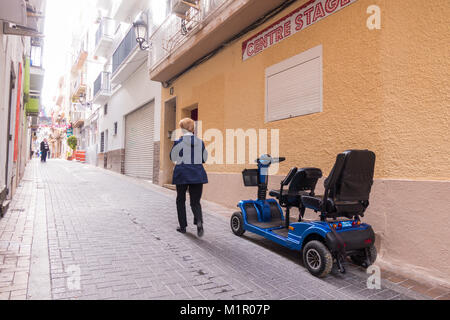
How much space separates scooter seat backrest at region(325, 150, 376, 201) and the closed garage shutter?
10727 millimetres

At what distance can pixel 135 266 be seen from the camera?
3152mm

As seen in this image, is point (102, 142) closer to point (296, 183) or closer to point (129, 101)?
point (129, 101)

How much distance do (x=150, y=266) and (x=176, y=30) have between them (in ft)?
25.8

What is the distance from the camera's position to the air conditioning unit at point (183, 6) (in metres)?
7.45

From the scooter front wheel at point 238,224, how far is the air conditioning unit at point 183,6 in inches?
229

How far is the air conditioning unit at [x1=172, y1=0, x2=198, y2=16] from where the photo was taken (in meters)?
7.45

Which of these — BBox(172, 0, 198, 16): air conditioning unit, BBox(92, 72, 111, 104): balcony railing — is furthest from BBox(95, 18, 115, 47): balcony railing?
BBox(172, 0, 198, 16): air conditioning unit

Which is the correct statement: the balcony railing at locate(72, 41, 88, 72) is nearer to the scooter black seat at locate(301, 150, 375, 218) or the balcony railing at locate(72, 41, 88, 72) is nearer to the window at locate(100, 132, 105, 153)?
the window at locate(100, 132, 105, 153)

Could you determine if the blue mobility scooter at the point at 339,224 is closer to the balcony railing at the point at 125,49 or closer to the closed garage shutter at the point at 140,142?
the closed garage shutter at the point at 140,142

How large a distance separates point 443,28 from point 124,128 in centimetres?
1558

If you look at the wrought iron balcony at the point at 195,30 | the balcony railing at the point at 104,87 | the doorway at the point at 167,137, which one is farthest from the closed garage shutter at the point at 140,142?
the balcony railing at the point at 104,87

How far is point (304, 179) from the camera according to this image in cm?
384

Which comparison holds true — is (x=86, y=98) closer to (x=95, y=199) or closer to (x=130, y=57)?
(x=130, y=57)

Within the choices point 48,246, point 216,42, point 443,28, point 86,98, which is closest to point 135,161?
point 216,42
